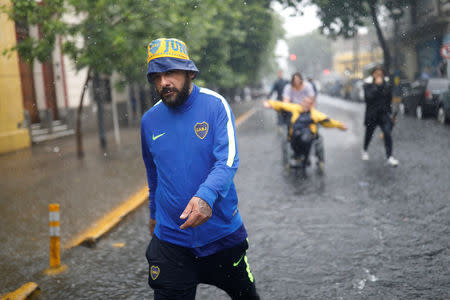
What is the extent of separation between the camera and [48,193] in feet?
28.6

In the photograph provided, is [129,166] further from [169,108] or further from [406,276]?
[169,108]

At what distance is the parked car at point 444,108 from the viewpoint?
52.2 feet

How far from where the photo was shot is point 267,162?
11117 millimetres

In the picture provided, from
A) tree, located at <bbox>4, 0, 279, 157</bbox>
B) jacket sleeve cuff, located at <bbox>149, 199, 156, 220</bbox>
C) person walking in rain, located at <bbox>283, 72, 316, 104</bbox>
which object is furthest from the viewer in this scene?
person walking in rain, located at <bbox>283, 72, 316, 104</bbox>

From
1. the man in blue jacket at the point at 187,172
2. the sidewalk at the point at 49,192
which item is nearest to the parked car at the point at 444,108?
the sidewalk at the point at 49,192

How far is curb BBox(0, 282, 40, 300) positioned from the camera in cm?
414

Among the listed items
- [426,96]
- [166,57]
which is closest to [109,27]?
Result: [166,57]

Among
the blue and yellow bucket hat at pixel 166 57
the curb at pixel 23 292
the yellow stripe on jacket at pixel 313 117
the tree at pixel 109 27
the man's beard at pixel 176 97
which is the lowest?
the curb at pixel 23 292

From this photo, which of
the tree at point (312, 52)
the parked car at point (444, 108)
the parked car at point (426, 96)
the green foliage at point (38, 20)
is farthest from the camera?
the tree at point (312, 52)

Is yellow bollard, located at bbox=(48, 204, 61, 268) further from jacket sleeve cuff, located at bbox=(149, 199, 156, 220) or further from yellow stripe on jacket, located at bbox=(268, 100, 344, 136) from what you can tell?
yellow stripe on jacket, located at bbox=(268, 100, 344, 136)

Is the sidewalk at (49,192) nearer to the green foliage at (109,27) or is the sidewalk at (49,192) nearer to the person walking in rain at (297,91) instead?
the green foliage at (109,27)

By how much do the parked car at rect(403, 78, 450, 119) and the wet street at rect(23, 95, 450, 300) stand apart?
343 inches

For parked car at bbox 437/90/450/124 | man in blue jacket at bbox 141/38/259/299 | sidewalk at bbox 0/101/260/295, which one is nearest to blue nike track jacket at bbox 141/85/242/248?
man in blue jacket at bbox 141/38/259/299

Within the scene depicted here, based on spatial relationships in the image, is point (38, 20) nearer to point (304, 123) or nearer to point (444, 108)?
point (304, 123)
